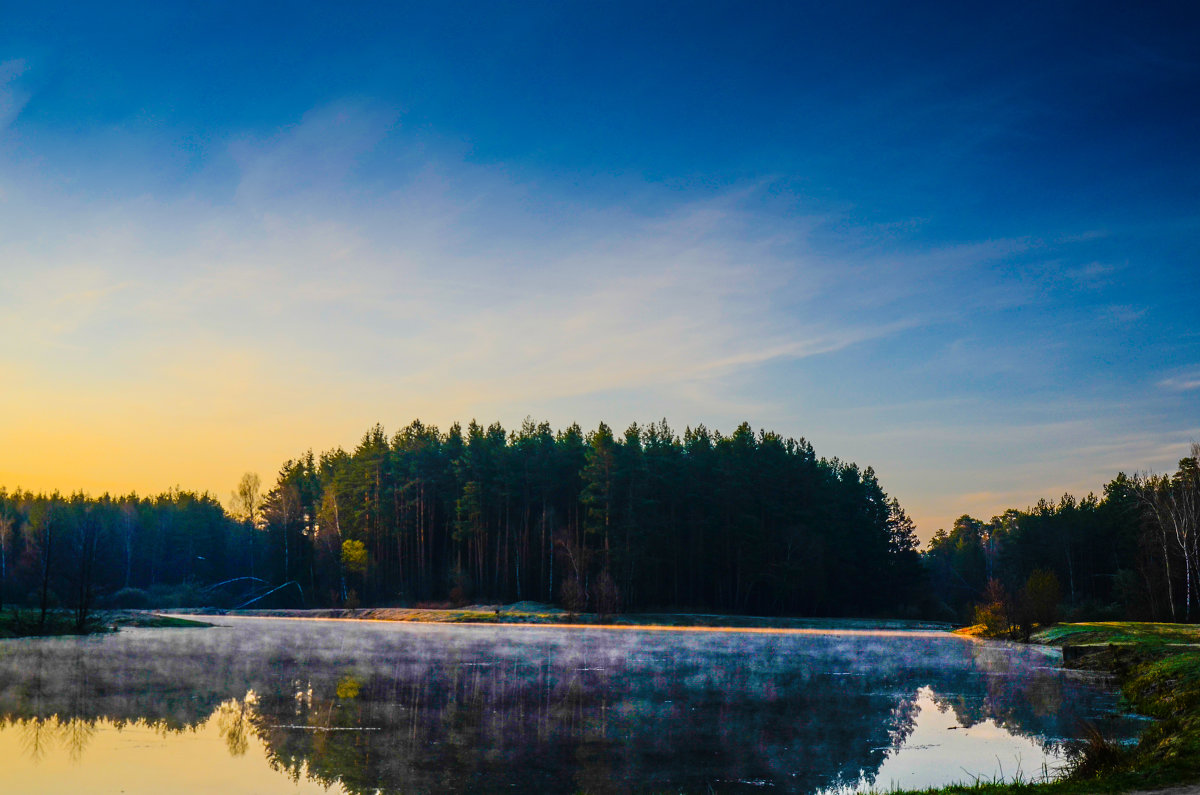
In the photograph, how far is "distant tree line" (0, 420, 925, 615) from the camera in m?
76.4

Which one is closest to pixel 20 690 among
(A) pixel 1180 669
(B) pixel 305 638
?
A: (B) pixel 305 638

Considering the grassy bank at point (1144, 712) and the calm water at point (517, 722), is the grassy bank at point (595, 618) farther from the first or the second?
the calm water at point (517, 722)

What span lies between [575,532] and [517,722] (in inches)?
2462

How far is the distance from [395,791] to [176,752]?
4683mm

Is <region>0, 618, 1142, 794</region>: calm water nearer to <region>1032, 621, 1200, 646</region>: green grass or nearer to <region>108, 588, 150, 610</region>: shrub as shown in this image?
<region>1032, 621, 1200, 646</region>: green grass

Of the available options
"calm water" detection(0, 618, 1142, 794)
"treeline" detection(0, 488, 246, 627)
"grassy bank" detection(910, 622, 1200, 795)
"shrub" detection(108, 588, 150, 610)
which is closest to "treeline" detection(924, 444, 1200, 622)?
"grassy bank" detection(910, 622, 1200, 795)

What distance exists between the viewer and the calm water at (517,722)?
40.2 ft

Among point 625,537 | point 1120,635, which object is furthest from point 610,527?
point 1120,635

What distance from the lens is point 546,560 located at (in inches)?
3100

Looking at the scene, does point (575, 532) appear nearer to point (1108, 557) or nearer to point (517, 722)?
point (1108, 557)

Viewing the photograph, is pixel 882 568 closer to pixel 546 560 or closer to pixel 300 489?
pixel 546 560

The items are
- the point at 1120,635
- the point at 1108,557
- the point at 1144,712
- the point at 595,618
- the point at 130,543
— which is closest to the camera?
the point at 1144,712

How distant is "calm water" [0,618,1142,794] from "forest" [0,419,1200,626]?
4089 centimetres

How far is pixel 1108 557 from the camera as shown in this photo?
9281cm
